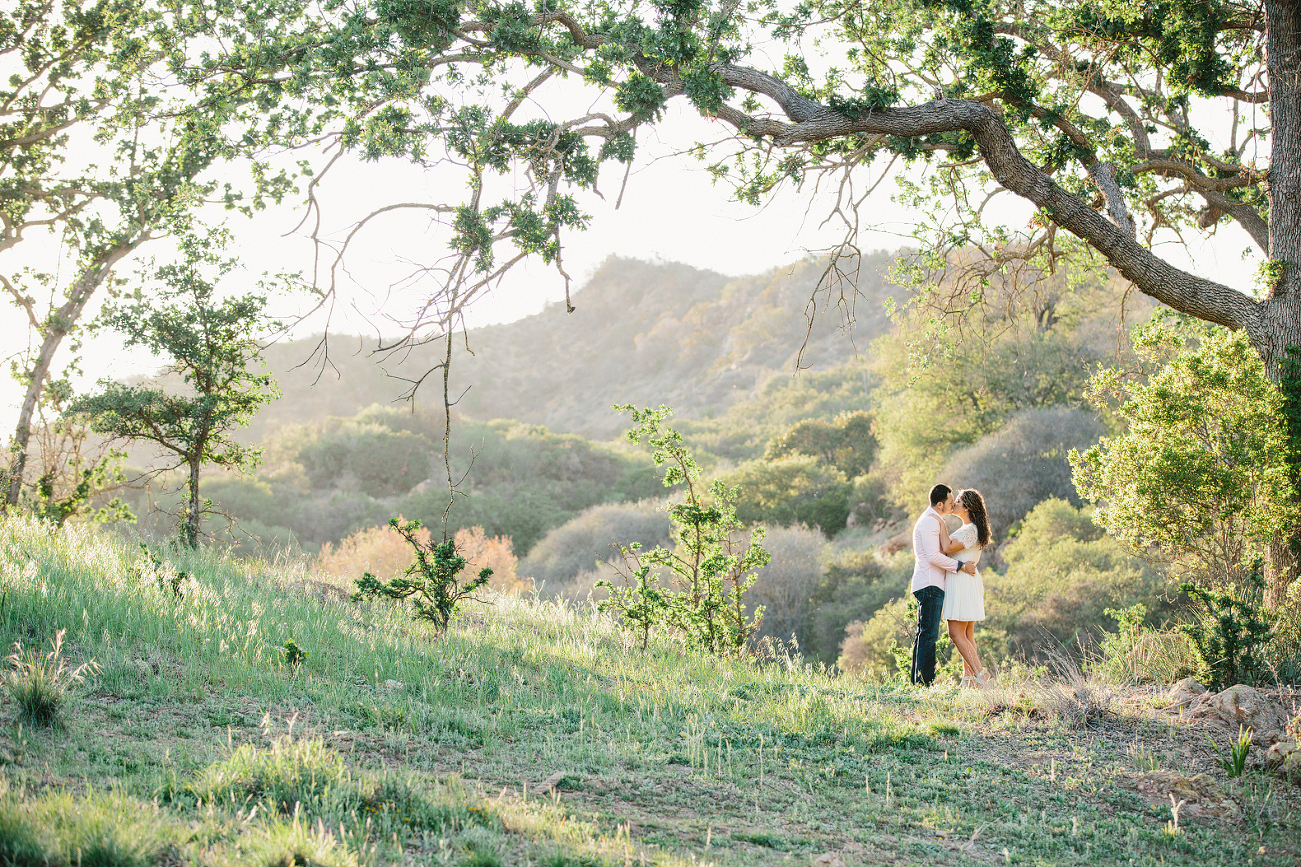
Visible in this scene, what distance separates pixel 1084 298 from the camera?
2523 cm

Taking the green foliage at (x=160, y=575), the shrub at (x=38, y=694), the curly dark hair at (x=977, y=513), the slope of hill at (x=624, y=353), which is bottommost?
the shrub at (x=38, y=694)

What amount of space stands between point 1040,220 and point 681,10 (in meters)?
4.15

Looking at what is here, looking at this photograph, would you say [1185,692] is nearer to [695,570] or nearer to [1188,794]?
[1188,794]

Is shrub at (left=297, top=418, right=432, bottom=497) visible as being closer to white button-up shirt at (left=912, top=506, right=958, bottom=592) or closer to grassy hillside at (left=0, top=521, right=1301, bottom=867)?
grassy hillside at (left=0, top=521, right=1301, bottom=867)

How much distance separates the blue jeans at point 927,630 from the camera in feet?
22.1

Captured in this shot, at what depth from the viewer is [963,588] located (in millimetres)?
6766

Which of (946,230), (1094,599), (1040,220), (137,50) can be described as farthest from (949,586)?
(137,50)

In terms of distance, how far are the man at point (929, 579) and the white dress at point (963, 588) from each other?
52 millimetres

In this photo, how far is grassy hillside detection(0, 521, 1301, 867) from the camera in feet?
9.30

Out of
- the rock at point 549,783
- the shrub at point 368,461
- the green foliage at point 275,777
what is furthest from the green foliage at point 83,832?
the shrub at point 368,461

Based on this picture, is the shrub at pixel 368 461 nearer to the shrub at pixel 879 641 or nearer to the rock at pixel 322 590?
the shrub at pixel 879 641

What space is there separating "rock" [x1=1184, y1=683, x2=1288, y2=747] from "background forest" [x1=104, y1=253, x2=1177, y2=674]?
225 cm

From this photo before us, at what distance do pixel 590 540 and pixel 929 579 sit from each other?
1967 centimetres

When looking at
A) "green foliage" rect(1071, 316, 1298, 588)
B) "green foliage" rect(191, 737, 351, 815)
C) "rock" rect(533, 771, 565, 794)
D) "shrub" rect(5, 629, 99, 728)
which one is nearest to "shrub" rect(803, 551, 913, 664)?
"green foliage" rect(1071, 316, 1298, 588)
